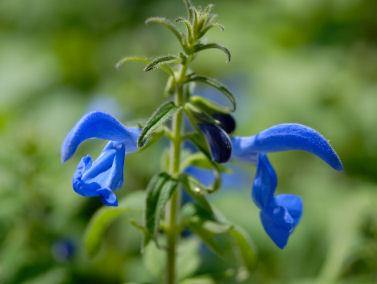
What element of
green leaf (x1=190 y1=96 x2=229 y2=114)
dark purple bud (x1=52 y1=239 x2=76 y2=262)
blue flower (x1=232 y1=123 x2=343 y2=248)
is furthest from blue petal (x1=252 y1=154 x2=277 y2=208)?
dark purple bud (x1=52 y1=239 x2=76 y2=262)

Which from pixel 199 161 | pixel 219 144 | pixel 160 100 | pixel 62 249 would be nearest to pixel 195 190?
pixel 199 161

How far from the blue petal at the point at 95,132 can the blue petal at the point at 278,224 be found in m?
0.46

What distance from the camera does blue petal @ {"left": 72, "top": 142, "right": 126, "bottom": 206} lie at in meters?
2.20

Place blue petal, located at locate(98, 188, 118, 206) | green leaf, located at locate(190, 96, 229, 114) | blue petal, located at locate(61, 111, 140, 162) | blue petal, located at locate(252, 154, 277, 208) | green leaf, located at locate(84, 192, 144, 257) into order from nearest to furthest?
blue petal, located at locate(98, 188, 118, 206) < blue petal, located at locate(61, 111, 140, 162) < blue petal, located at locate(252, 154, 277, 208) < green leaf, located at locate(190, 96, 229, 114) < green leaf, located at locate(84, 192, 144, 257)

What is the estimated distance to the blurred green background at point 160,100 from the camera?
11.6 feet

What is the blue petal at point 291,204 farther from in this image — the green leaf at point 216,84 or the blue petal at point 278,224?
the green leaf at point 216,84

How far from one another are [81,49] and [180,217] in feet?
12.5

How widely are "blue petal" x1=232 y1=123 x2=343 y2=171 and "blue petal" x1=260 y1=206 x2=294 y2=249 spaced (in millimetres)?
208

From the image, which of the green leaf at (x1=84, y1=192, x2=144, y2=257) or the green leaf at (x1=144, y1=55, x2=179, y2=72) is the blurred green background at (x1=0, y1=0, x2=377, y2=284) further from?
the green leaf at (x1=144, y1=55, x2=179, y2=72)

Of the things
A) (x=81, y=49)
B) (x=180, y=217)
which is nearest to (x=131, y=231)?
(x=180, y=217)

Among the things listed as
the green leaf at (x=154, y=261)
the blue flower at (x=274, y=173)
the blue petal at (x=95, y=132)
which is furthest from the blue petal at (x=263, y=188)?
the green leaf at (x=154, y=261)

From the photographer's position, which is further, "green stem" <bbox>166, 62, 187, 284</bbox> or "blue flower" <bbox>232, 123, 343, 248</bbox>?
"green stem" <bbox>166, 62, 187, 284</bbox>

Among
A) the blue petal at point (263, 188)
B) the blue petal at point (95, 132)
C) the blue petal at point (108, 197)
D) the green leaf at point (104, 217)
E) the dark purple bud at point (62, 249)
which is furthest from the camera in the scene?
the dark purple bud at point (62, 249)

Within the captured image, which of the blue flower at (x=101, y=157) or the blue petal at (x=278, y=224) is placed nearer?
the blue flower at (x=101, y=157)
